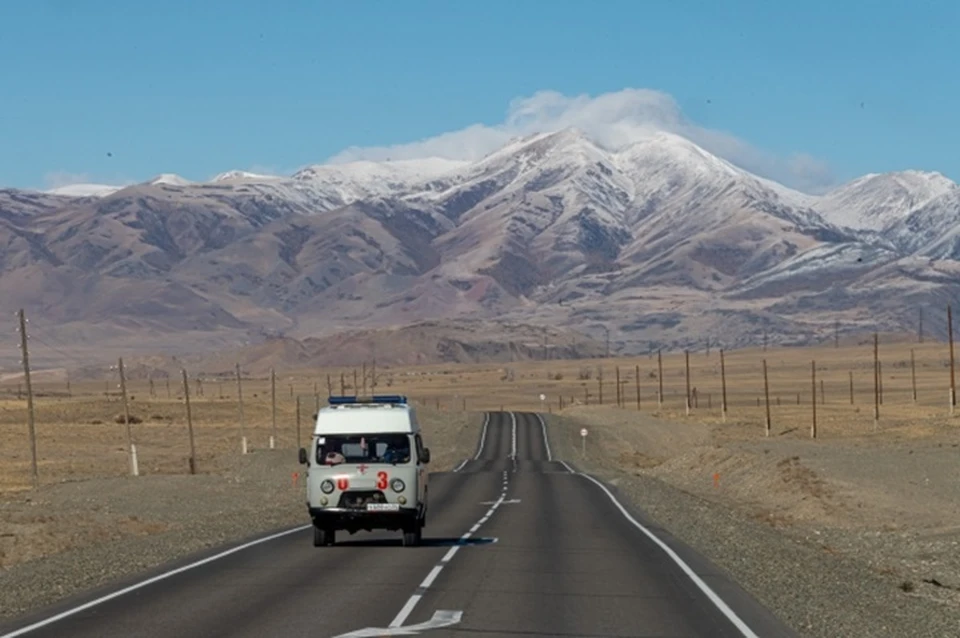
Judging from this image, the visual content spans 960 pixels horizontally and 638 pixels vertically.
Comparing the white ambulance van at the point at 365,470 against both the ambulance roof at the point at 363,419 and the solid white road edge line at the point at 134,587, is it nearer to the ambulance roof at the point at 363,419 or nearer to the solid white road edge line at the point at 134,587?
the ambulance roof at the point at 363,419

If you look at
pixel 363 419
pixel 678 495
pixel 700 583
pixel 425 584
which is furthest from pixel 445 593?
pixel 678 495

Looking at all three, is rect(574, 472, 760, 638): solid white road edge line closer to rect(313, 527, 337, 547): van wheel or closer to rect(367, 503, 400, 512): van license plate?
rect(367, 503, 400, 512): van license plate

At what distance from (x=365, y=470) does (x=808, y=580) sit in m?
8.89

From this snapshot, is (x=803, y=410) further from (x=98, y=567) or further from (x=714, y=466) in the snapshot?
(x=98, y=567)

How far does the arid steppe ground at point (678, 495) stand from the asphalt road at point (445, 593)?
1.31 m

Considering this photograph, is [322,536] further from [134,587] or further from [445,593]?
[445,593]

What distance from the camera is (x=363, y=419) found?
33.2 m

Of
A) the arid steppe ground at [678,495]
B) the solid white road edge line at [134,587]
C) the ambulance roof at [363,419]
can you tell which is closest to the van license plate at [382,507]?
the ambulance roof at [363,419]

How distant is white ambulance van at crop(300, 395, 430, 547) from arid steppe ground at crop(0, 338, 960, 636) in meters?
3.42

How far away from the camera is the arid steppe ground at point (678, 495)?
2862cm

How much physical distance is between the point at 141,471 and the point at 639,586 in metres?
59.5

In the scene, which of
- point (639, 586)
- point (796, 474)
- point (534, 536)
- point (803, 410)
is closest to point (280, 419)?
point (803, 410)

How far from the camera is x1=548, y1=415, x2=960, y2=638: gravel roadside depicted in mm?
22656

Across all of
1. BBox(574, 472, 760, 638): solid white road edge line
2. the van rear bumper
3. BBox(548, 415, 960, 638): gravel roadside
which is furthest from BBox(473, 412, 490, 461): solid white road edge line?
the van rear bumper
